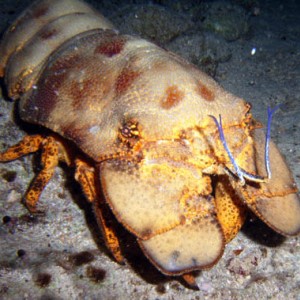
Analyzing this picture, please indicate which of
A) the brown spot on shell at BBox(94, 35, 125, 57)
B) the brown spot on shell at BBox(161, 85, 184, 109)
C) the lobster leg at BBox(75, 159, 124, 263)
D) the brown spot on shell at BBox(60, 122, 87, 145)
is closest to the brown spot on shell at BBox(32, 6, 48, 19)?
the brown spot on shell at BBox(94, 35, 125, 57)

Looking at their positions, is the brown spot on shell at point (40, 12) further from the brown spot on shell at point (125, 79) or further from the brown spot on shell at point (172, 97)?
the brown spot on shell at point (172, 97)

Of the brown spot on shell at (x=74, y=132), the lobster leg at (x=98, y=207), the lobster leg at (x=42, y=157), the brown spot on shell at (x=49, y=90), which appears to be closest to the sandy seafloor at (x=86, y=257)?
the lobster leg at (x=42, y=157)

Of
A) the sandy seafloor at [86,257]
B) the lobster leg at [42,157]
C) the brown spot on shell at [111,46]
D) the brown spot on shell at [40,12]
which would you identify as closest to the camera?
the sandy seafloor at [86,257]

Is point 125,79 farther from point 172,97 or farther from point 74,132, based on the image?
point 74,132

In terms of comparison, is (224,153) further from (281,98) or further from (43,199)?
(281,98)

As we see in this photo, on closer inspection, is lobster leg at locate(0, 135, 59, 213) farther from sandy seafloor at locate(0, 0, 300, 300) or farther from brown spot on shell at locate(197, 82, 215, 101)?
brown spot on shell at locate(197, 82, 215, 101)

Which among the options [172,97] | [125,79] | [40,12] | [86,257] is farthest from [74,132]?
[40,12]
